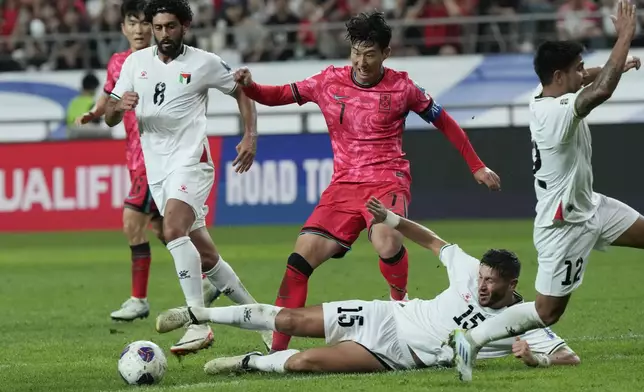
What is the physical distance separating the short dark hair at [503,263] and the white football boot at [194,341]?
1.97 m

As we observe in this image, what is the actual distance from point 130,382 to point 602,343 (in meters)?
3.23

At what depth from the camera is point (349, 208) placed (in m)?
8.42

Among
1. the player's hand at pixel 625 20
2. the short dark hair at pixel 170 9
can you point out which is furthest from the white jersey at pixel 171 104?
the player's hand at pixel 625 20

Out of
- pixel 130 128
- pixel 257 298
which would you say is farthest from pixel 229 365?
pixel 257 298

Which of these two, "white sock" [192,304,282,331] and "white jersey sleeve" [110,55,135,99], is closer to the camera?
"white sock" [192,304,282,331]

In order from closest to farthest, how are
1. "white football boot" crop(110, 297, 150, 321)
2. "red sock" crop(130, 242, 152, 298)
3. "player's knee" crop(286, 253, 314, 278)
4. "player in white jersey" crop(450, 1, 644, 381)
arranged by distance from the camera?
"player in white jersey" crop(450, 1, 644, 381) → "player's knee" crop(286, 253, 314, 278) → "white football boot" crop(110, 297, 150, 321) → "red sock" crop(130, 242, 152, 298)

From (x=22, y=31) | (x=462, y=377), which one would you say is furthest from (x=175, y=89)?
(x=22, y=31)

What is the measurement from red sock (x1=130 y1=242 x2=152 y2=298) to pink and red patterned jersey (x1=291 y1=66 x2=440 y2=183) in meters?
2.68

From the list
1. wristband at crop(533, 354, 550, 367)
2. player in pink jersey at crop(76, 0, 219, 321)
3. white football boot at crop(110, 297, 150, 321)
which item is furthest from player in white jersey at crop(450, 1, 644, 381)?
white football boot at crop(110, 297, 150, 321)

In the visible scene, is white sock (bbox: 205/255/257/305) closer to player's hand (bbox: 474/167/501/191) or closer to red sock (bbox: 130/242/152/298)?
red sock (bbox: 130/242/152/298)

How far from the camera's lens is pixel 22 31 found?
23531mm

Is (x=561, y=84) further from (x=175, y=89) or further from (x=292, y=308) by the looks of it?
(x=175, y=89)

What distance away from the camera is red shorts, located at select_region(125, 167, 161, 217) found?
10539mm

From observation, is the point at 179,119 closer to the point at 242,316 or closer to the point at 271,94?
the point at 271,94
